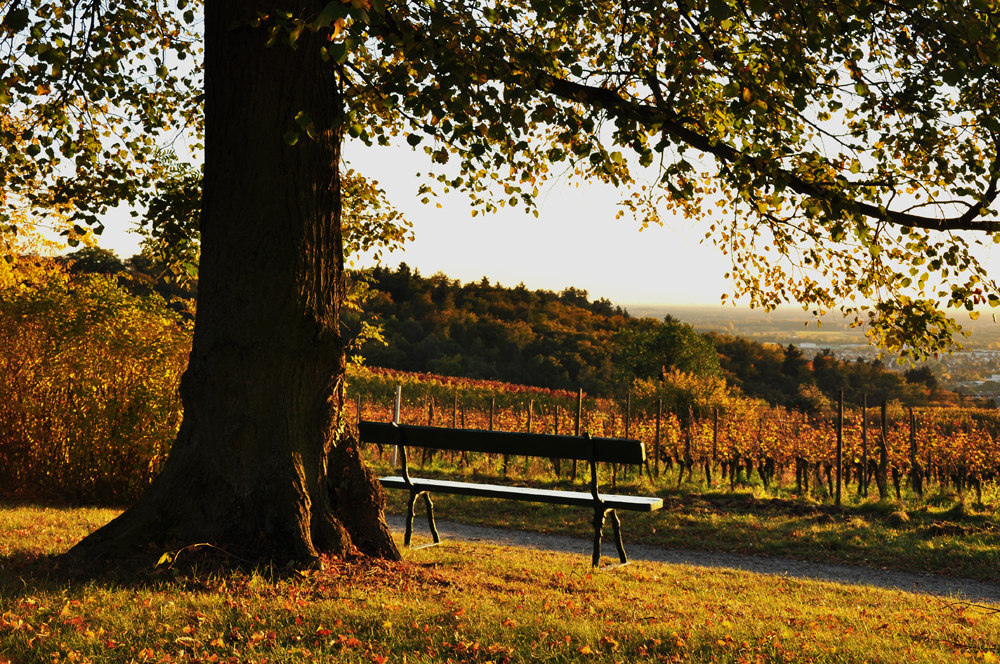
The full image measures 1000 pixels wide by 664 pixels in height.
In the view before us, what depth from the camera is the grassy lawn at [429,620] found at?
392cm

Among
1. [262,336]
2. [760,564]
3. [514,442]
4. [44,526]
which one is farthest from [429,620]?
[760,564]

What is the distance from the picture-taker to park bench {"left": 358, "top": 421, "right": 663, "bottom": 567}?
6512 mm

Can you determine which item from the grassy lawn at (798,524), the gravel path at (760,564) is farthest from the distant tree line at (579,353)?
the gravel path at (760,564)

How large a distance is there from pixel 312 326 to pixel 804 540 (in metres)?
7.20

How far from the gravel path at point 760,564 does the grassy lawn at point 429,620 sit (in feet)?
7.17

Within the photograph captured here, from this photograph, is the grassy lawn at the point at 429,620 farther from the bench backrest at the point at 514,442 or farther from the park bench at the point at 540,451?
the bench backrest at the point at 514,442

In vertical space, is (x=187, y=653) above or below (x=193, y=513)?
below

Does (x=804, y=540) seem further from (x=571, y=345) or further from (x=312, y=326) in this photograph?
(x=571, y=345)

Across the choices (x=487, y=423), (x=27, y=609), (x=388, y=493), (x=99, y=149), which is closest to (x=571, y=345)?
(x=487, y=423)

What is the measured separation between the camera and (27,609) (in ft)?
14.0

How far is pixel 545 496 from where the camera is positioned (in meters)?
7.30

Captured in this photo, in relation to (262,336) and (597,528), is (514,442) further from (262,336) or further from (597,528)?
(262,336)

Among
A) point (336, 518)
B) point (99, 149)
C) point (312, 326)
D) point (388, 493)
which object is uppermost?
point (99, 149)

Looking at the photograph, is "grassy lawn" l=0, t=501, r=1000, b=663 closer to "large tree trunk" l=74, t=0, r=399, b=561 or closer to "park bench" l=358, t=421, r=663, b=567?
"large tree trunk" l=74, t=0, r=399, b=561
